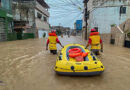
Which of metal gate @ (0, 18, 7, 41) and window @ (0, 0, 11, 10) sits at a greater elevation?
window @ (0, 0, 11, 10)

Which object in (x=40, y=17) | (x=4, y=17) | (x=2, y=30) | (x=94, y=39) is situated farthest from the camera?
(x=40, y=17)

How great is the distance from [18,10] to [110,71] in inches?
1091

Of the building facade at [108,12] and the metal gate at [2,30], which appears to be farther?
the building facade at [108,12]

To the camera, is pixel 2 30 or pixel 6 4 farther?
pixel 6 4

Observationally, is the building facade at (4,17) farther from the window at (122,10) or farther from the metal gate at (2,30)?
the window at (122,10)

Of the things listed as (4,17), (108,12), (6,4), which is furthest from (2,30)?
(108,12)

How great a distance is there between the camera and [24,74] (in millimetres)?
3896

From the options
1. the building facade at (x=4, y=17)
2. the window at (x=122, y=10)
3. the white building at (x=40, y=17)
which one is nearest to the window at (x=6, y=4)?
the building facade at (x=4, y=17)

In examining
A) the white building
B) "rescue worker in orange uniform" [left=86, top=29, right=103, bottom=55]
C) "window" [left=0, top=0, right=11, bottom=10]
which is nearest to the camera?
"rescue worker in orange uniform" [left=86, top=29, right=103, bottom=55]

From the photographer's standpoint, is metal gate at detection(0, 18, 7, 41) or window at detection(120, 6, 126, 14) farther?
window at detection(120, 6, 126, 14)

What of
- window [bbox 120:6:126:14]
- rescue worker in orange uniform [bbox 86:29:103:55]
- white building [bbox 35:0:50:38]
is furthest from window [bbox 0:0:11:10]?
window [bbox 120:6:126:14]

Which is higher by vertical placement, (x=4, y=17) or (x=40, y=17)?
(x=40, y=17)

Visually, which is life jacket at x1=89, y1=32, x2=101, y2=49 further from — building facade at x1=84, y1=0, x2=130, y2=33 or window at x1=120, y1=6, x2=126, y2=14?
window at x1=120, y1=6, x2=126, y2=14

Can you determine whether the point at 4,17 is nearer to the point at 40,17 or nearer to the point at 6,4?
the point at 6,4
